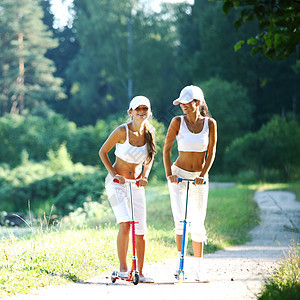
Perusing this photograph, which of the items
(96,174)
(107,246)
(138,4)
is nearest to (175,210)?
(107,246)

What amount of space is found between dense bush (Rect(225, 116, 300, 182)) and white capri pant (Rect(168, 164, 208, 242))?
60.9 ft

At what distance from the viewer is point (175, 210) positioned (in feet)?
19.1

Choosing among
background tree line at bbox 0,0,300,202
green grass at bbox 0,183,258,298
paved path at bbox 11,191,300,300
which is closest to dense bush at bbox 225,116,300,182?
background tree line at bbox 0,0,300,202

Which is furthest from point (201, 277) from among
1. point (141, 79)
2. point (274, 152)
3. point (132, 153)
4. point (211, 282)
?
point (141, 79)

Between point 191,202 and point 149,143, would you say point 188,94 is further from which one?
point 191,202

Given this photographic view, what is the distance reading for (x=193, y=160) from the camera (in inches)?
228

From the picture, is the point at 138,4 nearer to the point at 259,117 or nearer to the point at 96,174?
the point at 259,117

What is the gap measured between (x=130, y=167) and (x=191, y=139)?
69 centimetres

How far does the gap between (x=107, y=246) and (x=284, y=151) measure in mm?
17943

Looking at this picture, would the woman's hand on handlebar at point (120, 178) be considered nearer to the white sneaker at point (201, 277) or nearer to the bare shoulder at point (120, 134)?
the bare shoulder at point (120, 134)

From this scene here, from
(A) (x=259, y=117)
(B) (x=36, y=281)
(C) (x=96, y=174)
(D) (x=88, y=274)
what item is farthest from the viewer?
(A) (x=259, y=117)

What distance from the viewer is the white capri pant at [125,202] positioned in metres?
5.56

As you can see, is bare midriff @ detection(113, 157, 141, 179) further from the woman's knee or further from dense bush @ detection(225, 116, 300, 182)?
dense bush @ detection(225, 116, 300, 182)

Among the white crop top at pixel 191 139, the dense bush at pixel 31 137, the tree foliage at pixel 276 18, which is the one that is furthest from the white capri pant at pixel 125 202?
the dense bush at pixel 31 137
